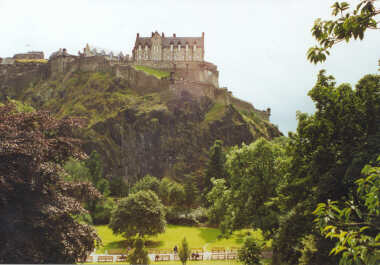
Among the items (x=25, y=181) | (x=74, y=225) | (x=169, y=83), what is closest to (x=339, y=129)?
(x=74, y=225)

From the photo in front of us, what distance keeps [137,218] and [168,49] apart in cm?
6352

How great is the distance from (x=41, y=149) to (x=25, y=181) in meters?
1.49

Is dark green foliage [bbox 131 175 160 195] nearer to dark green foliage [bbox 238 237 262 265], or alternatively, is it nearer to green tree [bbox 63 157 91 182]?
green tree [bbox 63 157 91 182]

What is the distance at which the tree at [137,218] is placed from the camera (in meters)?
36.4

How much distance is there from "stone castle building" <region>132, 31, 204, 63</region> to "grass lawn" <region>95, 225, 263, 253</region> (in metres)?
54.1

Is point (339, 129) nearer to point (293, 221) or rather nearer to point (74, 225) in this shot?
point (293, 221)

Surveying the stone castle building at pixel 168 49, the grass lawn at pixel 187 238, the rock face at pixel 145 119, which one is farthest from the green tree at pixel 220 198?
the stone castle building at pixel 168 49

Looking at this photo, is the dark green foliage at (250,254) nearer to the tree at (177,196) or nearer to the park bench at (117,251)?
the park bench at (117,251)

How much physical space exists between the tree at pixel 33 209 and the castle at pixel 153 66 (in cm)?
6127

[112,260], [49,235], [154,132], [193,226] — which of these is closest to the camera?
[49,235]

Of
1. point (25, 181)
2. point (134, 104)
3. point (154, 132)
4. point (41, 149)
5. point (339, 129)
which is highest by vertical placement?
point (134, 104)

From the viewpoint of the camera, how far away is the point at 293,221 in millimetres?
15914

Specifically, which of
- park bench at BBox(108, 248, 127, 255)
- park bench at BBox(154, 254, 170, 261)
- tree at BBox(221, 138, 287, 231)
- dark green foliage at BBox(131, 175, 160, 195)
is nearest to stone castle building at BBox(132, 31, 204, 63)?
dark green foliage at BBox(131, 175, 160, 195)

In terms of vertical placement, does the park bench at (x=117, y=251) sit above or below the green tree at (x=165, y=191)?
below
